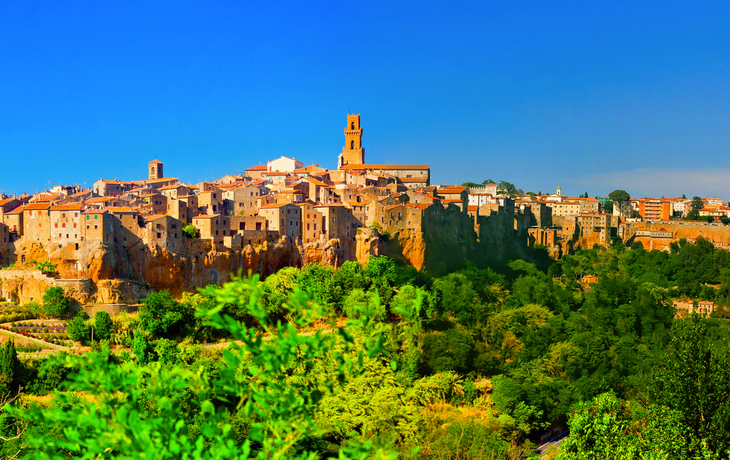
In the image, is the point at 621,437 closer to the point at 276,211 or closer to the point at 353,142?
the point at 276,211

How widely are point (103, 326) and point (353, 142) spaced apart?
57925 mm

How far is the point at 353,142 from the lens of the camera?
88.2 m

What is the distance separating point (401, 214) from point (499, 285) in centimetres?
988

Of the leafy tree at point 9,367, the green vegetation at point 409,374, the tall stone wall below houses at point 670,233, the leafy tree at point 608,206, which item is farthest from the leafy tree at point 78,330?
the leafy tree at point 608,206

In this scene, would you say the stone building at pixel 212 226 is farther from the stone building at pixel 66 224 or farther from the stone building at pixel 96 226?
the stone building at pixel 66 224

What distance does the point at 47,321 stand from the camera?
34.7 meters

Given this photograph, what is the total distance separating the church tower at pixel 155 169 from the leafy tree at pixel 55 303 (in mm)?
38827

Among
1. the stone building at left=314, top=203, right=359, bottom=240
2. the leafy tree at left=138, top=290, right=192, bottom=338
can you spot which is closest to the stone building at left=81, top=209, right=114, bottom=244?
the leafy tree at left=138, top=290, right=192, bottom=338

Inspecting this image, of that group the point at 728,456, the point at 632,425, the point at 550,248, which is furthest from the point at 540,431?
the point at 550,248

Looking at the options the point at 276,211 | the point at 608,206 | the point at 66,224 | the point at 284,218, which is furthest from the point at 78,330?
the point at 608,206

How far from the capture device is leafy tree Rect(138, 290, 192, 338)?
35031mm

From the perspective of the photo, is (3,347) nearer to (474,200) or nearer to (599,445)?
(599,445)

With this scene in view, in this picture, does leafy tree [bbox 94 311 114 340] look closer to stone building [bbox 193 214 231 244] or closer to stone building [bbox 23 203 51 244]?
stone building [bbox 23 203 51 244]

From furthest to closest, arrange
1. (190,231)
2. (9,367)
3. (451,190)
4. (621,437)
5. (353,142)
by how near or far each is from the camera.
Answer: (353,142)
(451,190)
(190,231)
(9,367)
(621,437)
